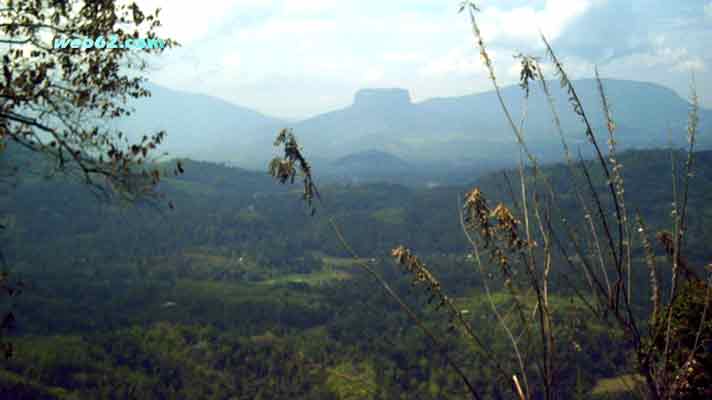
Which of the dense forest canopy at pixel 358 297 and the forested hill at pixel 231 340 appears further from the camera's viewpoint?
the forested hill at pixel 231 340

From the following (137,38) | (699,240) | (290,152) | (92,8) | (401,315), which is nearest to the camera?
(290,152)

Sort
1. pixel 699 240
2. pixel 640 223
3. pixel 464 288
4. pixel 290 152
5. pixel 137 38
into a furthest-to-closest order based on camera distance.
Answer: pixel 699 240
pixel 464 288
pixel 137 38
pixel 290 152
pixel 640 223

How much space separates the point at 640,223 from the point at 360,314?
156 metres

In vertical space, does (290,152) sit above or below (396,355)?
above

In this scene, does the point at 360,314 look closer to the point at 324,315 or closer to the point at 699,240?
the point at 324,315

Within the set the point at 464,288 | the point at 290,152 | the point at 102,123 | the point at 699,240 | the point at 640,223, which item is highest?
the point at 102,123

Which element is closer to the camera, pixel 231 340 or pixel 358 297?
pixel 231 340

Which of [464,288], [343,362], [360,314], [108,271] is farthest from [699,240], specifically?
[108,271]

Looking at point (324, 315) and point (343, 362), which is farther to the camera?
point (324, 315)

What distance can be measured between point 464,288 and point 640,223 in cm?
17100

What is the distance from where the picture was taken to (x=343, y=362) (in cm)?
12631

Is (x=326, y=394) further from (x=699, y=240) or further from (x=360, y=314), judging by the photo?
(x=699, y=240)

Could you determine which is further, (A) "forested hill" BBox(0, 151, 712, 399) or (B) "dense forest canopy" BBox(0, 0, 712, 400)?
(A) "forested hill" BBox(0, 151, 712, 399)

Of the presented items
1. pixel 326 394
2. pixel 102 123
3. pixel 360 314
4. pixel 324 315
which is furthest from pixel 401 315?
pixel 102 123
